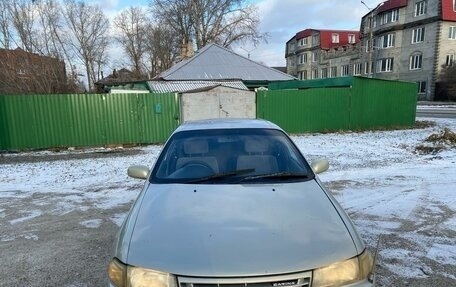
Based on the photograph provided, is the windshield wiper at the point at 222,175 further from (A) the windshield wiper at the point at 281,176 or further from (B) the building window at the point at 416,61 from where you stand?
(B) the building window at the point at 416,61

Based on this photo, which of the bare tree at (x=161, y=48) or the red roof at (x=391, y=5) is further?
the bare tree at (x=161, y=48)

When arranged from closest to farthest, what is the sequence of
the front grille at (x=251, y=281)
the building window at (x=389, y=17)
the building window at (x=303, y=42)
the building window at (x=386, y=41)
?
the front grille at (x=251, y=281) → the building window at (x=389, y=17) → the building window at (x=386, y=41) → the building window at (x=303, y=42)

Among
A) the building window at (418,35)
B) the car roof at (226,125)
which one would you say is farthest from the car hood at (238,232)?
the building window at (418,35)

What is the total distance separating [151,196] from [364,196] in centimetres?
440

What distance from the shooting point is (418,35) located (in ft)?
134

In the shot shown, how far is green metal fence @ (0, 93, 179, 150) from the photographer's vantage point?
11.9 meters

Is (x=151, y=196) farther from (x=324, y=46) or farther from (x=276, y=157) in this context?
(x=324, y=46)

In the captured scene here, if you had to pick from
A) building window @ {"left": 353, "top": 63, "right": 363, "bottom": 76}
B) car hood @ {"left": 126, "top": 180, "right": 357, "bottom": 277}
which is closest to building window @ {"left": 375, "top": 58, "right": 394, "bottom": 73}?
building window @ {"left": 353, "top": 63, "right": 363, "bottom": 76}

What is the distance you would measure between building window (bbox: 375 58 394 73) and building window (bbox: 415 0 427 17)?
20.3ft

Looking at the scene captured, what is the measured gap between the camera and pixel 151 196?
260cm

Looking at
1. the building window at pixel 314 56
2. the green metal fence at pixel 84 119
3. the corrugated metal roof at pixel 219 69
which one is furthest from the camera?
the building window at pixel 314 56

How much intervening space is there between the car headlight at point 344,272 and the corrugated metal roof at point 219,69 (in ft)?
71.0

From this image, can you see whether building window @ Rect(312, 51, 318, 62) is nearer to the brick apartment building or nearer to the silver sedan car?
the brick apartment building

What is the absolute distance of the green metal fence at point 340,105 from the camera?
1470 centimetres
